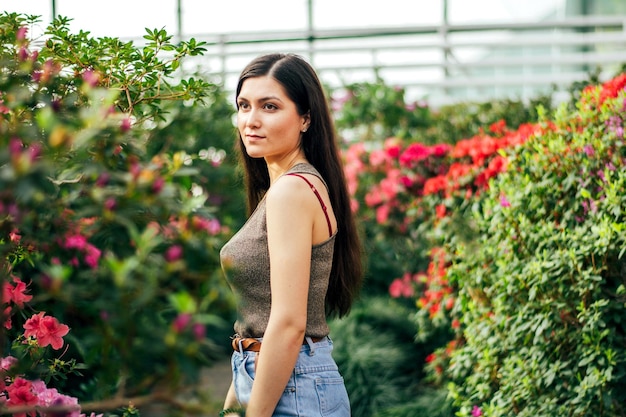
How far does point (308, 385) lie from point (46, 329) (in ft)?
2.24

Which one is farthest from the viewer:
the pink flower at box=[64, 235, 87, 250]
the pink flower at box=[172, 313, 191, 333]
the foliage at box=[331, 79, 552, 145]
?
the foliage at box=[331, 79, 552, 145]

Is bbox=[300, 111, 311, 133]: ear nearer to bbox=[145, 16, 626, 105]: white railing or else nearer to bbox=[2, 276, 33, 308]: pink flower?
bbox=[2, 276, 33, 308]: pink flower

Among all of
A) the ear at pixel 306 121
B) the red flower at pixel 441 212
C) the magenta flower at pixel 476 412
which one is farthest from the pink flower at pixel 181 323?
the red flower at pixel 441 212

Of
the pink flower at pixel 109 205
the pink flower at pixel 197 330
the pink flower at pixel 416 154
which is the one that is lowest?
the pink flower at pixel 416 154

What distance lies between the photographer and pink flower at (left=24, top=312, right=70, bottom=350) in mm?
2057

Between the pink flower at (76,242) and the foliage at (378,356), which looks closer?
the pink flower at (76,242)

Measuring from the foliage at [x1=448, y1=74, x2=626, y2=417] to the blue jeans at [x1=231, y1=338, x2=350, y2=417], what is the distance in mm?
1298

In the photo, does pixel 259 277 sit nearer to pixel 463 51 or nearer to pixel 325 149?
pixel 325 149

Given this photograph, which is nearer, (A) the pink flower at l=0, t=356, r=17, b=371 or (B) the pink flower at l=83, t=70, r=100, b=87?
(B) the pink flower at l=83, t=70, r=100, b=87

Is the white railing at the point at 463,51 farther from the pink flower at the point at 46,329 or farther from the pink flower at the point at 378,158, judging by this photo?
the pink flower at the point at 46,329

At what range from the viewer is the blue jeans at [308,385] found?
2107 millimetres

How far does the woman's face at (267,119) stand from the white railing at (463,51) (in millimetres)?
8555

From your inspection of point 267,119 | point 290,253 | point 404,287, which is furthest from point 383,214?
point 290,253

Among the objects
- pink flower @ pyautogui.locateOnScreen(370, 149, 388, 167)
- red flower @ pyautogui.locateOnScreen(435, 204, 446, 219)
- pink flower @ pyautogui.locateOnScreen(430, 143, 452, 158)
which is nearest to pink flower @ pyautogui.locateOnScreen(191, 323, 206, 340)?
red flower @ pyautogui.locateOnScreen(435, 204, 446, 219)
